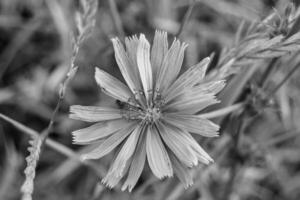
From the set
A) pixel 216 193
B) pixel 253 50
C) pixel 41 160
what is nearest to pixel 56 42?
pixel 41 160

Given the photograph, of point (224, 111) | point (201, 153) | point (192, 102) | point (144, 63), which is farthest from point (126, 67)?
point (224, 111)

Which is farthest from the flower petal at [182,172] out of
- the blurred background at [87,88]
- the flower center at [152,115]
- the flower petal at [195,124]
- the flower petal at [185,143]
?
the blurred background at [87,88]

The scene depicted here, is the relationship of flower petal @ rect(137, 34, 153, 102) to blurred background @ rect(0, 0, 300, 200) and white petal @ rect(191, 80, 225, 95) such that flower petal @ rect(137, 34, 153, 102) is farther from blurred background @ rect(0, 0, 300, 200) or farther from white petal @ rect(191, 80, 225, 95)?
blurred background @ rect(0, 0, 300, 200)

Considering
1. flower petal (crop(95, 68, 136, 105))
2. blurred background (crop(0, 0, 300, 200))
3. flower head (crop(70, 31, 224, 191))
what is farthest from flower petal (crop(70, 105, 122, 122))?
blurred background (crop(0, 0, 300, 200))

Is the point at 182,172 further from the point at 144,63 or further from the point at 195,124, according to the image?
the point at 144,63

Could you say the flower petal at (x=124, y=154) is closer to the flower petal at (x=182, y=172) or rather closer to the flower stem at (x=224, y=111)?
the flower petal at (x=182, y=172)

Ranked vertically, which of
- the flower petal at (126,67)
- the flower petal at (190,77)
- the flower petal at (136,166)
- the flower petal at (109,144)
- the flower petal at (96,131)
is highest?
the flower petal at (126,67)

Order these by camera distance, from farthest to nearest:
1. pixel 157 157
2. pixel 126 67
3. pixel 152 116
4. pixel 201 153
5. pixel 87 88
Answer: pixel 87 88 → pixel 152 116 → pixel 126 67 → pixel 157 157 → pixel 201 153
